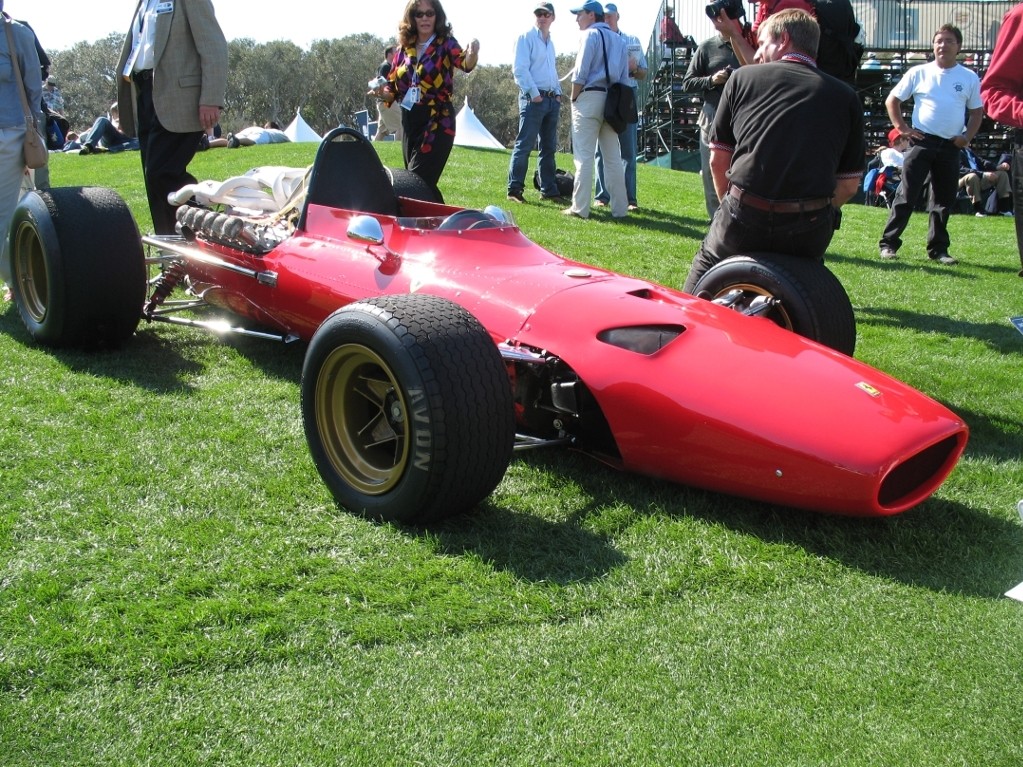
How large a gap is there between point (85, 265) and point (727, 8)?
4.06 metres

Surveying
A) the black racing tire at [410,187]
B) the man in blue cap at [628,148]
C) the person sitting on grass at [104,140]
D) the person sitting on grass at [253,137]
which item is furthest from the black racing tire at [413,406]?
the person sitting on grass at [104,140]

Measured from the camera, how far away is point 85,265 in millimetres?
5445

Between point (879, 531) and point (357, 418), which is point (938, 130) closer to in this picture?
point (879, 531)

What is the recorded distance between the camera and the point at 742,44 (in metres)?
6.28

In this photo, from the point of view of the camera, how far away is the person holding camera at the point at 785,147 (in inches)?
198

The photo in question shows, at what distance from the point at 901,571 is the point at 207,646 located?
2.21 meters

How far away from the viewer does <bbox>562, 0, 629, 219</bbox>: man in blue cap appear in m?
10.3

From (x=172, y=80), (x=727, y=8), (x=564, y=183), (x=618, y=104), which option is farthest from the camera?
(x=564, y=183)

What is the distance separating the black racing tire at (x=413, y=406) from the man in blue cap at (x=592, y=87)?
676 cm

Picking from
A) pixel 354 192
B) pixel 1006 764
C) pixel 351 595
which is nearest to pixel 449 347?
pixel 351 595

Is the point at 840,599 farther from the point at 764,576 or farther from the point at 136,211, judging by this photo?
the point at 136,211

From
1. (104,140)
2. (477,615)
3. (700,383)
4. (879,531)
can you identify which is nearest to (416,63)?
(700,383)

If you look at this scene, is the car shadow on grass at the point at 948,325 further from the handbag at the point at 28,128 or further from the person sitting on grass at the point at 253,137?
the person sitting on grass at the point at 253,137

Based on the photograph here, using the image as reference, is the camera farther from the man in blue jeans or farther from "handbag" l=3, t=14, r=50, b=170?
the man in blue jeans
